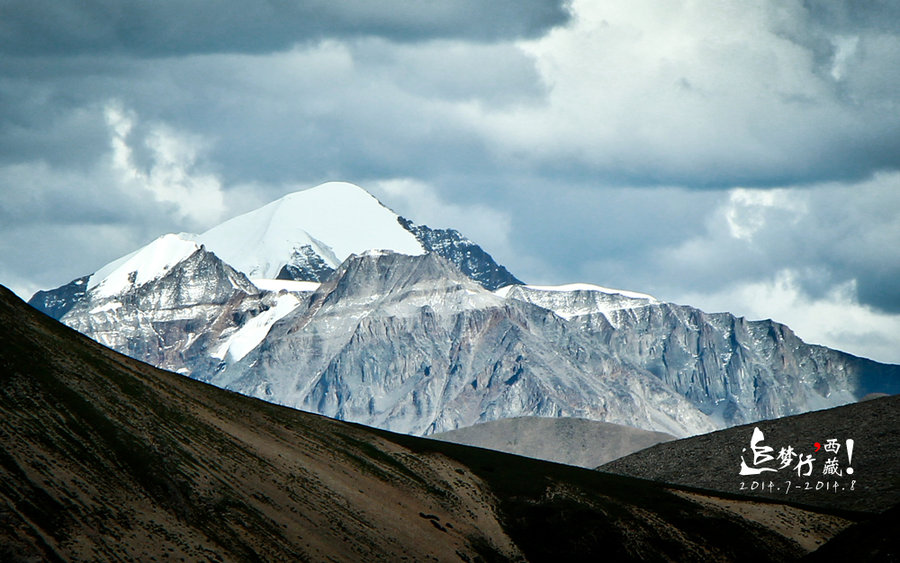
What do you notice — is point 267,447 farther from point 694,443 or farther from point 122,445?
point 694,443

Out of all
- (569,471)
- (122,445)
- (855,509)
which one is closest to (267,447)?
(122,445)

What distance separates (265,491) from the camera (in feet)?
373

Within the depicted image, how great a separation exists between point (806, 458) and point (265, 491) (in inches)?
3626

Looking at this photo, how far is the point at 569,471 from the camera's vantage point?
153m

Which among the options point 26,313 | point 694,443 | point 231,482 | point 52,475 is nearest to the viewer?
point 52,475

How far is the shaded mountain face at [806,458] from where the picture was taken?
160 m

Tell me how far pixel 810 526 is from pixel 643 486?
20953 millimetres

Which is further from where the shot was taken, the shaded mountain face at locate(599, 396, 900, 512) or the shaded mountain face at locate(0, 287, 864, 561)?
the shaded mountain face at locate(599, 396, 900, 512)

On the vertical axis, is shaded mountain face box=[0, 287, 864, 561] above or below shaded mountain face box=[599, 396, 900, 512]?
below

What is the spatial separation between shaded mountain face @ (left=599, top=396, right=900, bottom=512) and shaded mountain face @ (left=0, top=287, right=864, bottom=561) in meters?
20.2

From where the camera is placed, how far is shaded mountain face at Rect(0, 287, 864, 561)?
9431 cm

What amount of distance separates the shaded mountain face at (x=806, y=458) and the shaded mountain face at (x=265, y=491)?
2021 cm

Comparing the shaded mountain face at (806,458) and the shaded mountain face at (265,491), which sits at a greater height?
the shaded mountain face at (806,458)

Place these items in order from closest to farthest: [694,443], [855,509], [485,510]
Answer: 1. [485,510]
2. [855,509]
3. [694,443]
